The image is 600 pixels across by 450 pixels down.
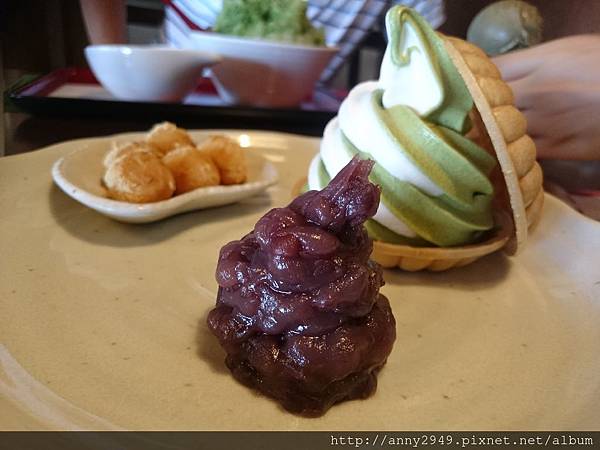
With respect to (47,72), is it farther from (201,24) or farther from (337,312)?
(337,312)

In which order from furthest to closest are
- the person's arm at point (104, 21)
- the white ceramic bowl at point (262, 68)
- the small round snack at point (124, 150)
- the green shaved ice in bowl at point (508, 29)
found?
the white ceramic bowl at point (262, 68), the person's arm at point (104, 21), the green shaved ice in bowl at point (508, 29), the small round snack at point (124, 150)

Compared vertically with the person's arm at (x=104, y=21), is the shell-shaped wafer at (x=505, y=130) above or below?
above

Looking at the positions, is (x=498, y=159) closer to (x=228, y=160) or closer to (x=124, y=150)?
(x=228, y=160)

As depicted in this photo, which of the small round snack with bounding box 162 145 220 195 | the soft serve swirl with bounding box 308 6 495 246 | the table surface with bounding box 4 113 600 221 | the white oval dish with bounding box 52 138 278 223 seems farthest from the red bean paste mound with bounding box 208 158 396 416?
the table surface with bounding box 4 113 600 221

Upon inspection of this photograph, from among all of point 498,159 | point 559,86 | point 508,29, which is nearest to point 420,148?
point 498,159

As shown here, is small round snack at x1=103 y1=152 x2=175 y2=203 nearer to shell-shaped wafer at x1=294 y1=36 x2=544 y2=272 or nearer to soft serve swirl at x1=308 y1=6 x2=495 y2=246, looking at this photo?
soft serve swirl at x1=308 y1=6 x2=495 y2=246

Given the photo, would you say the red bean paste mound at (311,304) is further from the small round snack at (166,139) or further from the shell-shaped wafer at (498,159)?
the small round snack at (166,139)

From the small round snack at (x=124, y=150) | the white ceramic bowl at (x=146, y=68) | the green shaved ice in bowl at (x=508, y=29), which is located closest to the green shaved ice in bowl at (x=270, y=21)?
the white ceramic bowl at (x=146, y=68)
